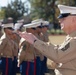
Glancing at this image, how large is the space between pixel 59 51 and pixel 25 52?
3.65 m

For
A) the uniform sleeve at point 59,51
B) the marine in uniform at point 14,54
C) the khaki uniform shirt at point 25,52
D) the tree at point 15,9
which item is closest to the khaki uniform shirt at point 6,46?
the marine in uniform at point 14,54

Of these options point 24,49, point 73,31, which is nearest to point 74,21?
point 73,31

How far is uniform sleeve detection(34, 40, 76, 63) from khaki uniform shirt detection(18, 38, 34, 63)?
11.5 ft

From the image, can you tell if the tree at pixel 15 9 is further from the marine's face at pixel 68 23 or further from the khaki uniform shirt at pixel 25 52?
the marine's face at pixel 68 23

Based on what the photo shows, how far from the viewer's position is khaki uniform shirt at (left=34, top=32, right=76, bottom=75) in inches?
129

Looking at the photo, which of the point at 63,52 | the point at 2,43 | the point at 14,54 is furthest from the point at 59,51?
the point at 14,54

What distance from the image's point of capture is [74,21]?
337 centimetres

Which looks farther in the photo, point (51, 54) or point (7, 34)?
point (7, 34)

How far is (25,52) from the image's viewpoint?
6.89 m

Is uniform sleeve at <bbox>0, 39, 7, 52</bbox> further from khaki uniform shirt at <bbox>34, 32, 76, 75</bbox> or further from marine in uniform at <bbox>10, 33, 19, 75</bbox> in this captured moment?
khaki uniform shirt at <bbox>34, 32, 76, 75</bbox>

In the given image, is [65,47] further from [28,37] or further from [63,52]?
[28,37]

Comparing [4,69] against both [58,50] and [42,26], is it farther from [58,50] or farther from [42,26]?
[58,50]

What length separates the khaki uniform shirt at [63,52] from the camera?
3.27 meters

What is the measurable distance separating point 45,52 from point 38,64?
4537 mm
